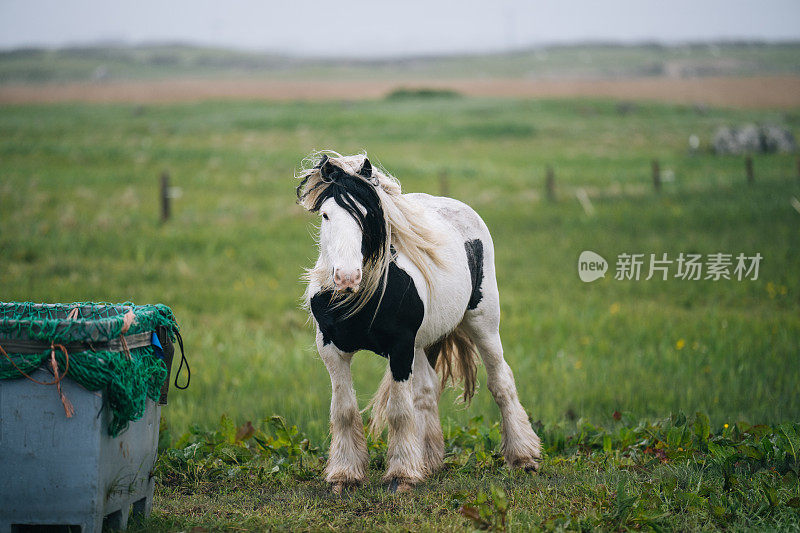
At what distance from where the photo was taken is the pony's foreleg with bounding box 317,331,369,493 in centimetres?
445

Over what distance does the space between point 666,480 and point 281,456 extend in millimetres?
2795

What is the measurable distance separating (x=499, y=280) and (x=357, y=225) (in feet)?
29.1

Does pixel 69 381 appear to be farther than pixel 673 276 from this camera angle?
No

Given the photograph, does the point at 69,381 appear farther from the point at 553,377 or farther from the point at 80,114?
the point at 80,114

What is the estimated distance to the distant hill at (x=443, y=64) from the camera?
63.3 meters

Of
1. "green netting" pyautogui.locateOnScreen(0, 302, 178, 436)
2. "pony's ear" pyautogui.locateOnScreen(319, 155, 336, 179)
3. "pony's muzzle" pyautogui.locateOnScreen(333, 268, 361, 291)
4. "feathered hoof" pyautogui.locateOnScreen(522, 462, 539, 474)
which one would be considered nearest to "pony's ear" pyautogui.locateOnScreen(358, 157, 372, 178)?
"pony's ear" pyautogui.locateOnScreen(319, 155, 336, 179)

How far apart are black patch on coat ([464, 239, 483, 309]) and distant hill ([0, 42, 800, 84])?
1873 inches

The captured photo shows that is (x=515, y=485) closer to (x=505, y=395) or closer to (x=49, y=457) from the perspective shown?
(x=505, y=395)

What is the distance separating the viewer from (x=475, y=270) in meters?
5.00

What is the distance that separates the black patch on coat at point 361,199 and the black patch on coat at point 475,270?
976 millimetres

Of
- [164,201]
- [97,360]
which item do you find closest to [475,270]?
[97,360]

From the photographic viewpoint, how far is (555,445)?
5723 mm

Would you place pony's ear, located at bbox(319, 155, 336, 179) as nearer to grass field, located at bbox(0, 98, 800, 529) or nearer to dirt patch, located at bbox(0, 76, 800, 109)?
grass field, located at bbox(0, 98, 800, 529)

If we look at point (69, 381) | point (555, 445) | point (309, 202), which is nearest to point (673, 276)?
point (555, 445)
